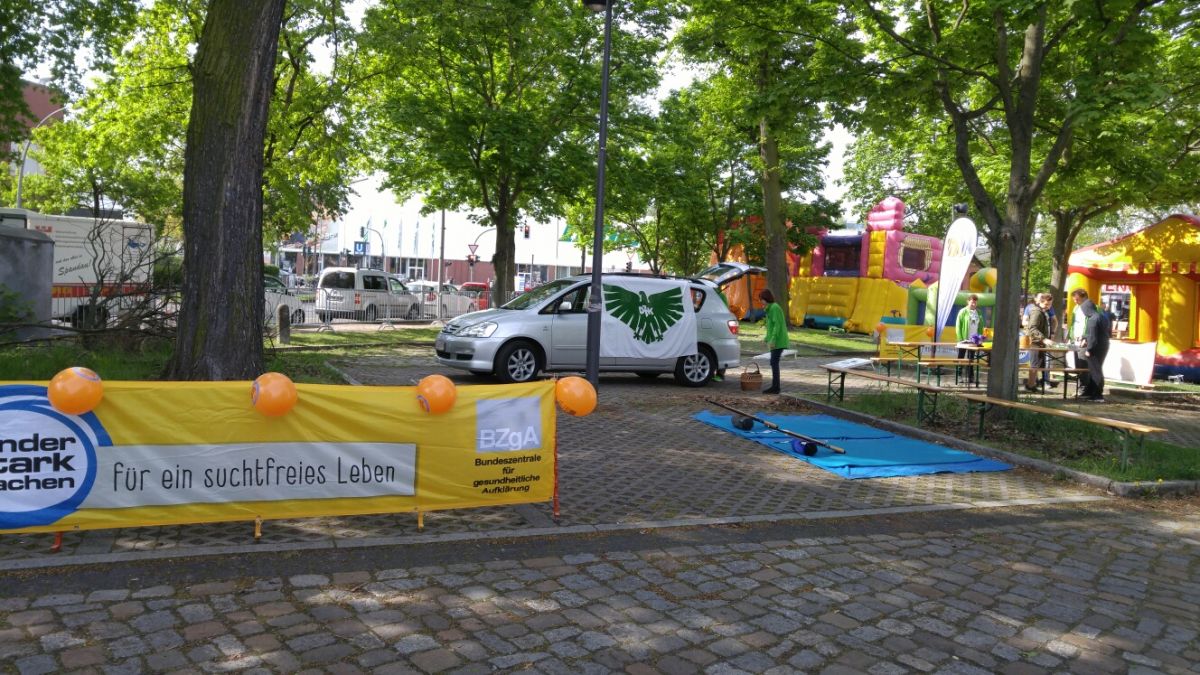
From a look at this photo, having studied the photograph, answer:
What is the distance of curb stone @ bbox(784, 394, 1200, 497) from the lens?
8164mm

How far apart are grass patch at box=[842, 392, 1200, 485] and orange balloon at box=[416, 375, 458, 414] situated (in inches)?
265

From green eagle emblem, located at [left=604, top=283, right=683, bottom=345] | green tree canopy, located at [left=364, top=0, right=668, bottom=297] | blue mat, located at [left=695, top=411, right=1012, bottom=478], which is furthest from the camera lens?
green tree canopy, located at [left=364, top=0, right=668, bottom=297]

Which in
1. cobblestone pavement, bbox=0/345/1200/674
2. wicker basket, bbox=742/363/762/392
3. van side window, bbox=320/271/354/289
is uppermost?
van side window, bbox=320/271/354/289

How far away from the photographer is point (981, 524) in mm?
6875

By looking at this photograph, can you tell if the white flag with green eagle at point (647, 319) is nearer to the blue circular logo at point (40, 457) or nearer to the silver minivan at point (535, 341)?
the silver minivan at point (535, 341)

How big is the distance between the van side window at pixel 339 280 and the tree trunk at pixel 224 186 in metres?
20.0

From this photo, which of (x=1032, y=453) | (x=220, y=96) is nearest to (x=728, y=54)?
(x=1032, y=453)

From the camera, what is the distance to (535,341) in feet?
43.8

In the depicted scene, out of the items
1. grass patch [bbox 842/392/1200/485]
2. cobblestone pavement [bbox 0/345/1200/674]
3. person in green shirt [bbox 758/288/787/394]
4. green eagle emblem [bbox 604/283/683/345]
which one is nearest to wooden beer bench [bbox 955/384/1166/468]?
grass patch [bbox 842/392/1200/485]

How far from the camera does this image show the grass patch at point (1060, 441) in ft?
28.7

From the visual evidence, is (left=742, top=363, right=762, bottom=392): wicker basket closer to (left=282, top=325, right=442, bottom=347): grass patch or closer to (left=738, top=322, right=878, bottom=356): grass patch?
(left=738, top=322, right=878, bottom=356): grass patch

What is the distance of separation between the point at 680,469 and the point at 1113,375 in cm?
1469

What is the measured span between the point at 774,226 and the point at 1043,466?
69.3ft

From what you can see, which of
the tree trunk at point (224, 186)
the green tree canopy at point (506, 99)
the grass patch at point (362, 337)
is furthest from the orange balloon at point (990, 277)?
the tree trunk at point (224, 186)
